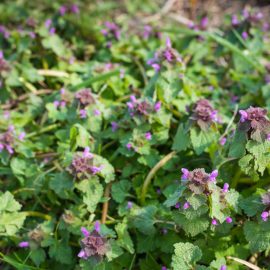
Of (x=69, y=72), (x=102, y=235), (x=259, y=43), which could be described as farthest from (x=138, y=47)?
(x=102, y=235)

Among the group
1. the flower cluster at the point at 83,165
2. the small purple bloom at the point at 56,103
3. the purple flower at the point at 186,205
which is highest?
the purple flower at the point at 186,205

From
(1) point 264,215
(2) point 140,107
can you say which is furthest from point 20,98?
(1) point 264,215

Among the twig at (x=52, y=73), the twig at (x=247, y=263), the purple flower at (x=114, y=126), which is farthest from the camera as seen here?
the twig at (x=52, y=73)

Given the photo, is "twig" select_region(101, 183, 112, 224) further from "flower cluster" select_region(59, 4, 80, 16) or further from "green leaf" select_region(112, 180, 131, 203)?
"flower cluster" select_region(59, 4, 80, 16)

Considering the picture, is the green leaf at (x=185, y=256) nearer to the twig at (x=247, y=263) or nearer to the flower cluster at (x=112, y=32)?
the twig at (x=247, y=263)

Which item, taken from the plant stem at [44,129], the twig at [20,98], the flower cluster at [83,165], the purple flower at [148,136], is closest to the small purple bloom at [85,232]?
the flower cluster at [83,165]

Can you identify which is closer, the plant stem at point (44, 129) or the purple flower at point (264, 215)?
the purple flower at point (264, 215)

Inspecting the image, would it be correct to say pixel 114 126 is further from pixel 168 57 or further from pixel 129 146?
pixel 168 57
